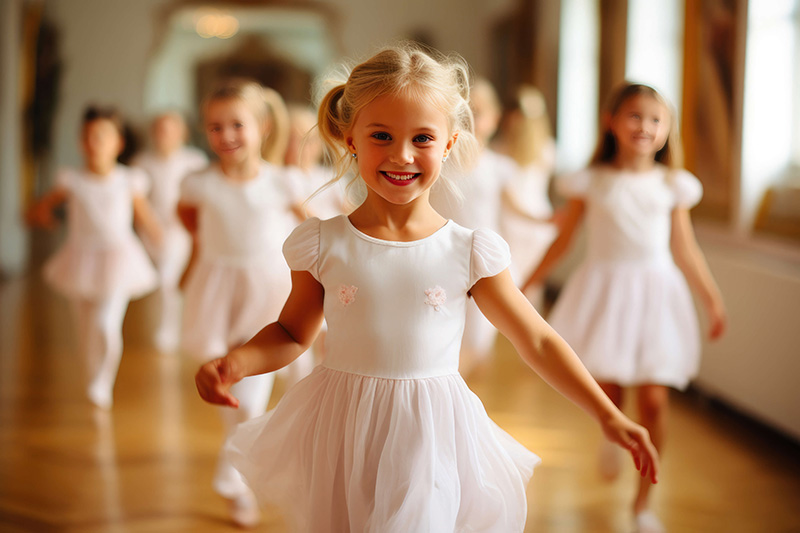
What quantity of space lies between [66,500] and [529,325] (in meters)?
2.10

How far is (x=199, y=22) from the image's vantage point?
12797 mm

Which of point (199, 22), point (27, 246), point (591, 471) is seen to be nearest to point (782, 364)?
point (591, 471)

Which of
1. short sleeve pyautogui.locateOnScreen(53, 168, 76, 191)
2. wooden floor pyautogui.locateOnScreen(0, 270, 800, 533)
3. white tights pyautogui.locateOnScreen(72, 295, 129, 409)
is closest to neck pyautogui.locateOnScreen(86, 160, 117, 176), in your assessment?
short sleeve pyautogui.locateOnScreen(53, 168, 76, 191)

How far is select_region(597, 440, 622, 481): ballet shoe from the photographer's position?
315cm

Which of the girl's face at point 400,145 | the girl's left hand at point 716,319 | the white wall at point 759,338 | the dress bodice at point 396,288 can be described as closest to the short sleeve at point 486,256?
the dress bodice at point 396,288

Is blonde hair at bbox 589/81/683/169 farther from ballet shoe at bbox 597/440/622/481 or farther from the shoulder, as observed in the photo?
ballet shoe at bbox 597/440/622/481

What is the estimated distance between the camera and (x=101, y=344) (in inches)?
163

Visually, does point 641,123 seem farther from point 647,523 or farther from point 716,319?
point 647,523

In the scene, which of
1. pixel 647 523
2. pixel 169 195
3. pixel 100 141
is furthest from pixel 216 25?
pixel 647 523

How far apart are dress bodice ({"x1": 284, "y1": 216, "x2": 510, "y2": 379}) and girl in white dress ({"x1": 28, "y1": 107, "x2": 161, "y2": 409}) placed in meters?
2.78

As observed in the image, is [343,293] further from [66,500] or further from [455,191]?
[66,500]

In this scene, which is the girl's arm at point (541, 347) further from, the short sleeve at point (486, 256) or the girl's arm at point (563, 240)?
the girl's arm at point (563, 240)

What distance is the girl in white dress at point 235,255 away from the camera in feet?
9.65

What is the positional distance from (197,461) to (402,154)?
7.42 ft
